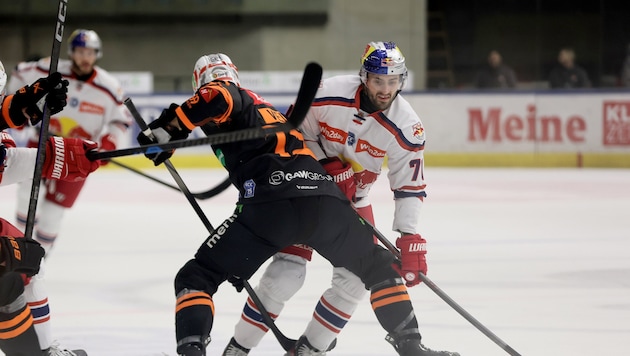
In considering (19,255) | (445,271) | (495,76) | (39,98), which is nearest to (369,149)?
(39,98)

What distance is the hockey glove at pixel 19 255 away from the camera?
8.59 feet

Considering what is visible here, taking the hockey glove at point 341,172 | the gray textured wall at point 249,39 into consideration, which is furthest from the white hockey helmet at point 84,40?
the gray textured wall at point 249,39

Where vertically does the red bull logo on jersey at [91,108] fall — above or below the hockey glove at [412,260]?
above

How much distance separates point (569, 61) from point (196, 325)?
8.30 metres

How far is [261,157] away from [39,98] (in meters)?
0.64

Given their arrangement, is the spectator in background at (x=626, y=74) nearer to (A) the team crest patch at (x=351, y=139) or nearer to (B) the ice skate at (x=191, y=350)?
(A) the team crest patch at (x=351, y=139)

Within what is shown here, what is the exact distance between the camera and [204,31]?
1280 centimetres

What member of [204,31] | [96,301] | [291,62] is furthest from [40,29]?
[96,301]

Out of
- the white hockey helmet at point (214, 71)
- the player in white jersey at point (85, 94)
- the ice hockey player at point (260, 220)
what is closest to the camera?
the ice hockey player at point (260, 220)

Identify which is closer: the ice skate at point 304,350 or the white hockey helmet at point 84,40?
the ice skate at point 304,350

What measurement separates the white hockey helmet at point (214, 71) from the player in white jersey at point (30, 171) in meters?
0.37

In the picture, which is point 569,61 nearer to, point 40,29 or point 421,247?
point 40,29

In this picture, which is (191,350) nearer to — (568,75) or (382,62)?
(382,62)

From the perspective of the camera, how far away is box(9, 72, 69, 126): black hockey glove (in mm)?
2809
